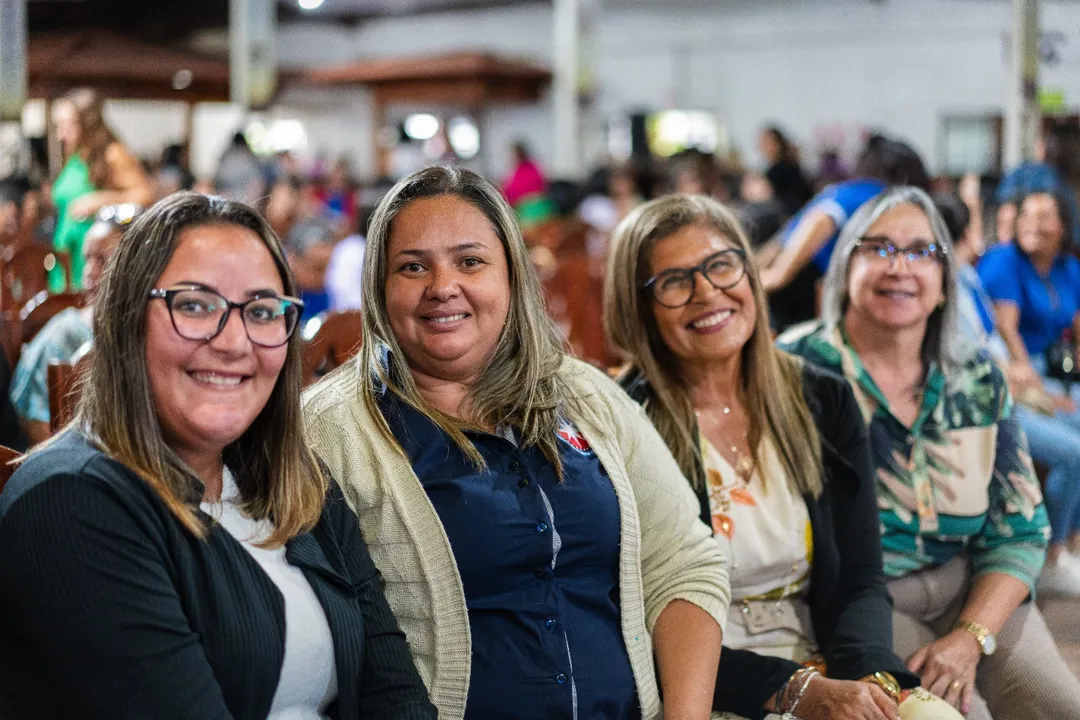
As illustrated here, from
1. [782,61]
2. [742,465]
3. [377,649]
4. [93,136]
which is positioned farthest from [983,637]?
[782,61]

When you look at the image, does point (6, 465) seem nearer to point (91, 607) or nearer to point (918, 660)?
point (91, 607)

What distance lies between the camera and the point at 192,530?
140 cm

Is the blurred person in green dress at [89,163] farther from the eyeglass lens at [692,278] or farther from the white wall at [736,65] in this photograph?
the white wall at [736,65]

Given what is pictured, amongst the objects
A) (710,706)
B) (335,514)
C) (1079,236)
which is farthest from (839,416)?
(1079,236)

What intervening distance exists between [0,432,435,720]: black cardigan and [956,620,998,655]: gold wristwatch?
1453 mm

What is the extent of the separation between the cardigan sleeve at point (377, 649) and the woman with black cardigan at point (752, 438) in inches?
27.0

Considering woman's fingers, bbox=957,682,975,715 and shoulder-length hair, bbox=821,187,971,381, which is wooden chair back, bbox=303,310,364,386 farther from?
woman's fingers, bbox=957,682,975,715

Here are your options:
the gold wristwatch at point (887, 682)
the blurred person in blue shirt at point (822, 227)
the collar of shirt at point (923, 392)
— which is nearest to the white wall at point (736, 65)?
the blurred person in blue shirt at point (822, 227)

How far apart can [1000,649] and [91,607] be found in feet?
5.80

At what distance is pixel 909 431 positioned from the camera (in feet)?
8.09

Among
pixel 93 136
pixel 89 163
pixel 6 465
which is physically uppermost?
pixel 93 136

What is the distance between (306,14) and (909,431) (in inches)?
695

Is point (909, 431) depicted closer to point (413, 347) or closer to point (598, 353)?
point (413, 347)

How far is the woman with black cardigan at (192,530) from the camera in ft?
4.27
